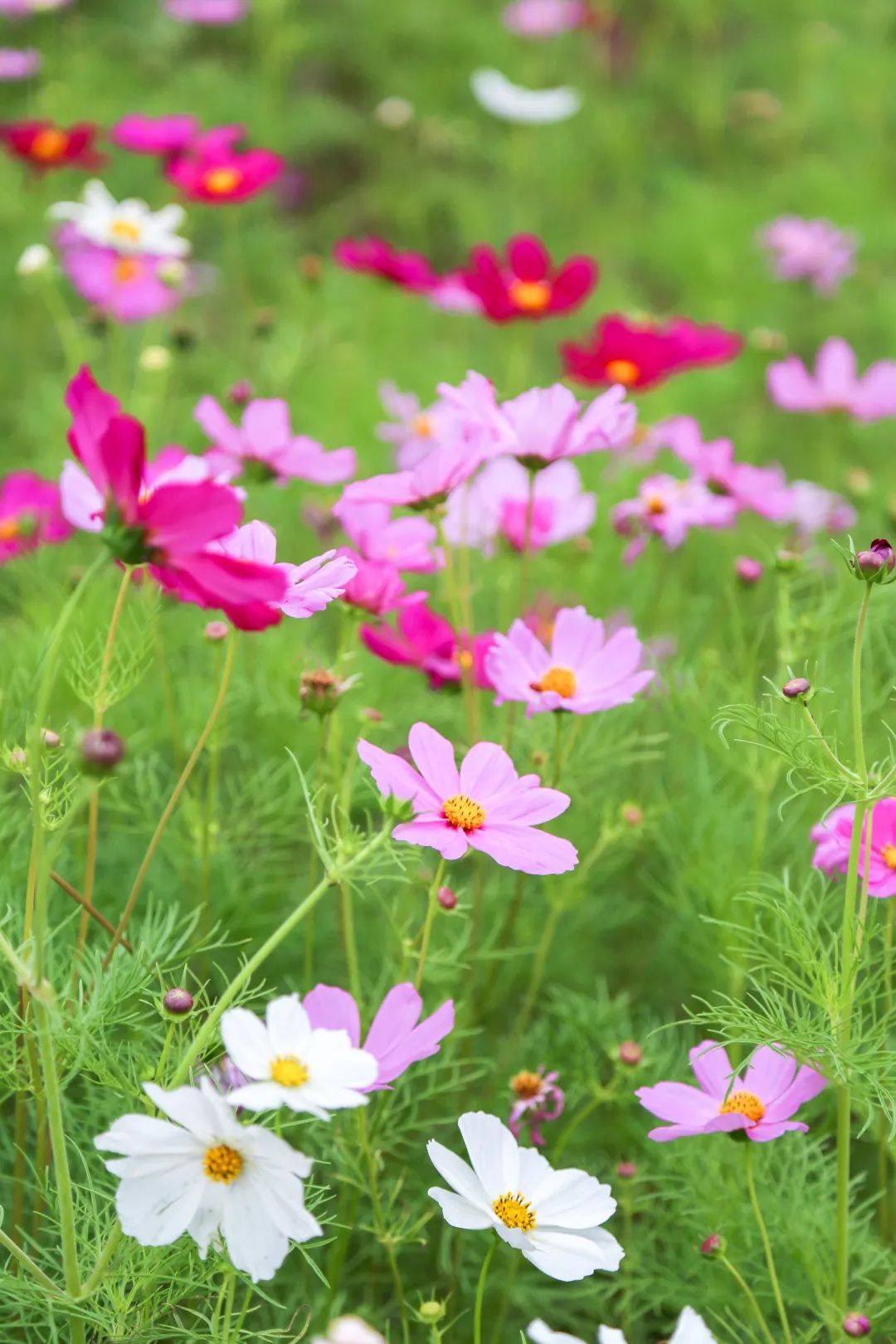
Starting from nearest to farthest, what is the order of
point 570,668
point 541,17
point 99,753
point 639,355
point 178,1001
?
1. point 99,753
2. point 178,1001
3. point 570,668
4. point 639,355
5. point 541,17

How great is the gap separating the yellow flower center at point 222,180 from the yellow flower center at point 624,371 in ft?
1.66

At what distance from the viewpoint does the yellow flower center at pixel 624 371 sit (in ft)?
4.24

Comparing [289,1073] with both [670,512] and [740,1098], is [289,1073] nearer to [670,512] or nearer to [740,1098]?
[740,1098]

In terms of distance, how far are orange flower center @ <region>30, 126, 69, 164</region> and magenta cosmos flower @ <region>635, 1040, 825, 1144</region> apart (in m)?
1.26

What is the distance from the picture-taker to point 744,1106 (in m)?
0.72

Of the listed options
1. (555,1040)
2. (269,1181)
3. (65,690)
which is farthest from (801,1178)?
(65,690)

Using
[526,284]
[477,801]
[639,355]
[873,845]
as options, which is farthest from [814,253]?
[477,801]

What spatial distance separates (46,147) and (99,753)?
1.28 meters

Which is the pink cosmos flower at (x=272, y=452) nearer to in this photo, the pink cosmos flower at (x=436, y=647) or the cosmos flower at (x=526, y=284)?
the pink cosmos flower at (x=436, y=647)

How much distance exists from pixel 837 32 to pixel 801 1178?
2616 millimetres

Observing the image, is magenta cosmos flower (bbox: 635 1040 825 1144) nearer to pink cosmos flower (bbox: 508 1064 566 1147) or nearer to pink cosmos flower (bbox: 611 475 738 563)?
pink cosmos flower (bbox: 508 1064 566 1147)

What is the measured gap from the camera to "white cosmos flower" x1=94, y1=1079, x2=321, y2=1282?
0.54 meters

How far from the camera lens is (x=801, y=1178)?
2.75 feet

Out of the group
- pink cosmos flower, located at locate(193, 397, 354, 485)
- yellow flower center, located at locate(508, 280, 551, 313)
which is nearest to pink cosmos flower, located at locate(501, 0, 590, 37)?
yellow flower center, located at locate(508, 280, 551, 313)
